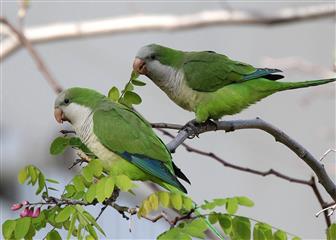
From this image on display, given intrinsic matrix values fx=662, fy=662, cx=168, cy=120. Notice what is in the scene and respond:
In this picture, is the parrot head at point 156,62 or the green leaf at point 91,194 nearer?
the green leaf at point 91,194

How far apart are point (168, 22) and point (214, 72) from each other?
54.5 inches

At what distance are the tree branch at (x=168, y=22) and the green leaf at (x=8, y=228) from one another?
1.90 m

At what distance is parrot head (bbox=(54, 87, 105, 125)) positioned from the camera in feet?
3.90

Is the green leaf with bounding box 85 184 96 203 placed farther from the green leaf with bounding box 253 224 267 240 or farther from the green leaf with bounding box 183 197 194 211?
the green leaf with bounding box 253 224 267 240

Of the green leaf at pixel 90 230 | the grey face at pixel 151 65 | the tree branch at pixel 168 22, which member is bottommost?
the green leaf at pixel 90 230

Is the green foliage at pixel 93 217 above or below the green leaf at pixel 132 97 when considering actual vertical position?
below

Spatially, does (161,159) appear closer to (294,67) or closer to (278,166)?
(294,67)

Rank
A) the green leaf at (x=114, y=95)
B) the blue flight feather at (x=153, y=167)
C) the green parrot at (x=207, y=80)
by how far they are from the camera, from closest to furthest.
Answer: the blue flight feather at (x=153, y=167) → the green leaf at (x=114, y=95) → the green parrot at (x=207, y=80)

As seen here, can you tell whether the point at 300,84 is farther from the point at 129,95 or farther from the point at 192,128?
the point at 129,95

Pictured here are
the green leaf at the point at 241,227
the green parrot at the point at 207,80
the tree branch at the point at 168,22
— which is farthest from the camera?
the tree branch at the point at 168,22

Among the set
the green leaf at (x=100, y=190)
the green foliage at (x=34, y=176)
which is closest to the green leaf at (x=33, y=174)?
the green foliage at (x=34, y=176)

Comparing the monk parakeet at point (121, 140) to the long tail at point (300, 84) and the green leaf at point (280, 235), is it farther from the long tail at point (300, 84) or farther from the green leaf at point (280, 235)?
the long tail at point (300, 84)

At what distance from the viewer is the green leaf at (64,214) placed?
0.87 meters

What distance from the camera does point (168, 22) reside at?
2.75 meters
